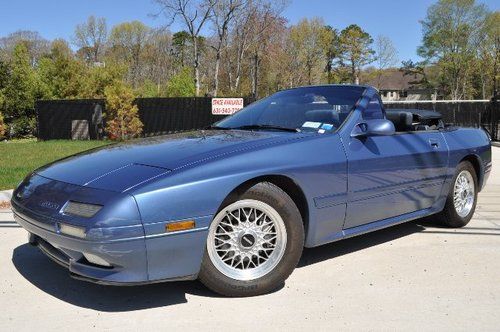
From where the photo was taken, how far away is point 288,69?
62.4 m

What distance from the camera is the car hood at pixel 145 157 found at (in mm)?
3129

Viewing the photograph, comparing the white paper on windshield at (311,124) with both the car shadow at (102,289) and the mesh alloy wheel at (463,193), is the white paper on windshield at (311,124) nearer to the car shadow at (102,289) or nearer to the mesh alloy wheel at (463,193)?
the car shadow at (102,289)

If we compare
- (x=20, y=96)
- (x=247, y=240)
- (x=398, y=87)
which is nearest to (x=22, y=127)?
(x=20, y=96)

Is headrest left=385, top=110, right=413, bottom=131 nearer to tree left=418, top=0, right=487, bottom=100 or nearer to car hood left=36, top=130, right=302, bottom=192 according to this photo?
car hood left=36, top=130, right=302, bottom=192

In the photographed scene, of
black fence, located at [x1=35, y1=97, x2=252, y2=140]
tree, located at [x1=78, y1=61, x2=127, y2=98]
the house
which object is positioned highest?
the house

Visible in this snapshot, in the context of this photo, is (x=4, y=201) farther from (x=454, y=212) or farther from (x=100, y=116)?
(x=100, y=116)

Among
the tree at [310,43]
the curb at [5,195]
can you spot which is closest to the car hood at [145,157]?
the curb at [5,195]

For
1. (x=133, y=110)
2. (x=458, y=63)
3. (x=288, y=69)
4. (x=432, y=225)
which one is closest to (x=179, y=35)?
(x=288, y=69)

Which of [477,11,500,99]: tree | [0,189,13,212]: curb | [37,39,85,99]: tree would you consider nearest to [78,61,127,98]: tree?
[37,39,85,99]: tree

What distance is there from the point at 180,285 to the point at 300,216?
0.99m

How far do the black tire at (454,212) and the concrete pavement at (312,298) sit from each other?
0.55m

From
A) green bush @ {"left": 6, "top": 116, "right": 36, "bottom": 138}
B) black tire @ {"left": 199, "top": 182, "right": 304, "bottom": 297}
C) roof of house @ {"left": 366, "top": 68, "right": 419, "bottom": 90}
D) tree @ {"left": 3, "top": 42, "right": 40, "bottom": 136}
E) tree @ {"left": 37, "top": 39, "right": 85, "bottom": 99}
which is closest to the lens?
black tire @ {"left": 199, "top": 182, "right": 304, "bottom": 297}

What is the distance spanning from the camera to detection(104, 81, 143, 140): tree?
1895cm

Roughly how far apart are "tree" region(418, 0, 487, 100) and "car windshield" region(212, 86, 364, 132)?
2526 inches
